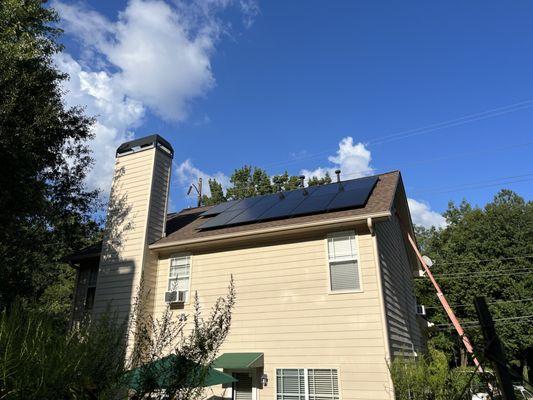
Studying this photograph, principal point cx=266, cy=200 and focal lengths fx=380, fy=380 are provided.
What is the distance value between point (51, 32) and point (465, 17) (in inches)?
538

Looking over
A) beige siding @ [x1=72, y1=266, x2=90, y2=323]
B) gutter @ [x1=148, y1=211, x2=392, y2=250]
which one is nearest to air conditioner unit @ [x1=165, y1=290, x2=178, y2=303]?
gutter @ [x1=148, y1=211, x2=392, y2=250]

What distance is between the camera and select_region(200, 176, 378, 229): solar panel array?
10.7 metres

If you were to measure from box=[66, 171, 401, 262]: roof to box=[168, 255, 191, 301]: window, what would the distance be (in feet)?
2.14

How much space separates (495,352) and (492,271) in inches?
1176

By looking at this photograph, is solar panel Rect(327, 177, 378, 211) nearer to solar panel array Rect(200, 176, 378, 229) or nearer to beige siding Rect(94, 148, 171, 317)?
solar panel array Rect(200, 176, 378, 229)

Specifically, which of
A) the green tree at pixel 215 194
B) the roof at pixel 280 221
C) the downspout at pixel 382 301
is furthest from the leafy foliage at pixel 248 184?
the downspout at pixel 382 301

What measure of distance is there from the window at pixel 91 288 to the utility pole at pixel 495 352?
42.7 feet

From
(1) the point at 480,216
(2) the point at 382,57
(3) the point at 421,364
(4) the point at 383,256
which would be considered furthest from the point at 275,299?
(1) the point at 480,216

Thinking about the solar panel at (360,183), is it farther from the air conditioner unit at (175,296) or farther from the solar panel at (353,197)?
the air conditioner unit at (175,296)

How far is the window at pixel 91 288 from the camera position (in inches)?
516

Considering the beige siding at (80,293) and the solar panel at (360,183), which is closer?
the solar panel at (360,183)

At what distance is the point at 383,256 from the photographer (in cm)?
1012

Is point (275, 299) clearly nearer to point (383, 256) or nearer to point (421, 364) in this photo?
point (383, 256)

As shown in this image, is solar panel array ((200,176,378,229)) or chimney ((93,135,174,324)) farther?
chimney ((93,135,174,324))
